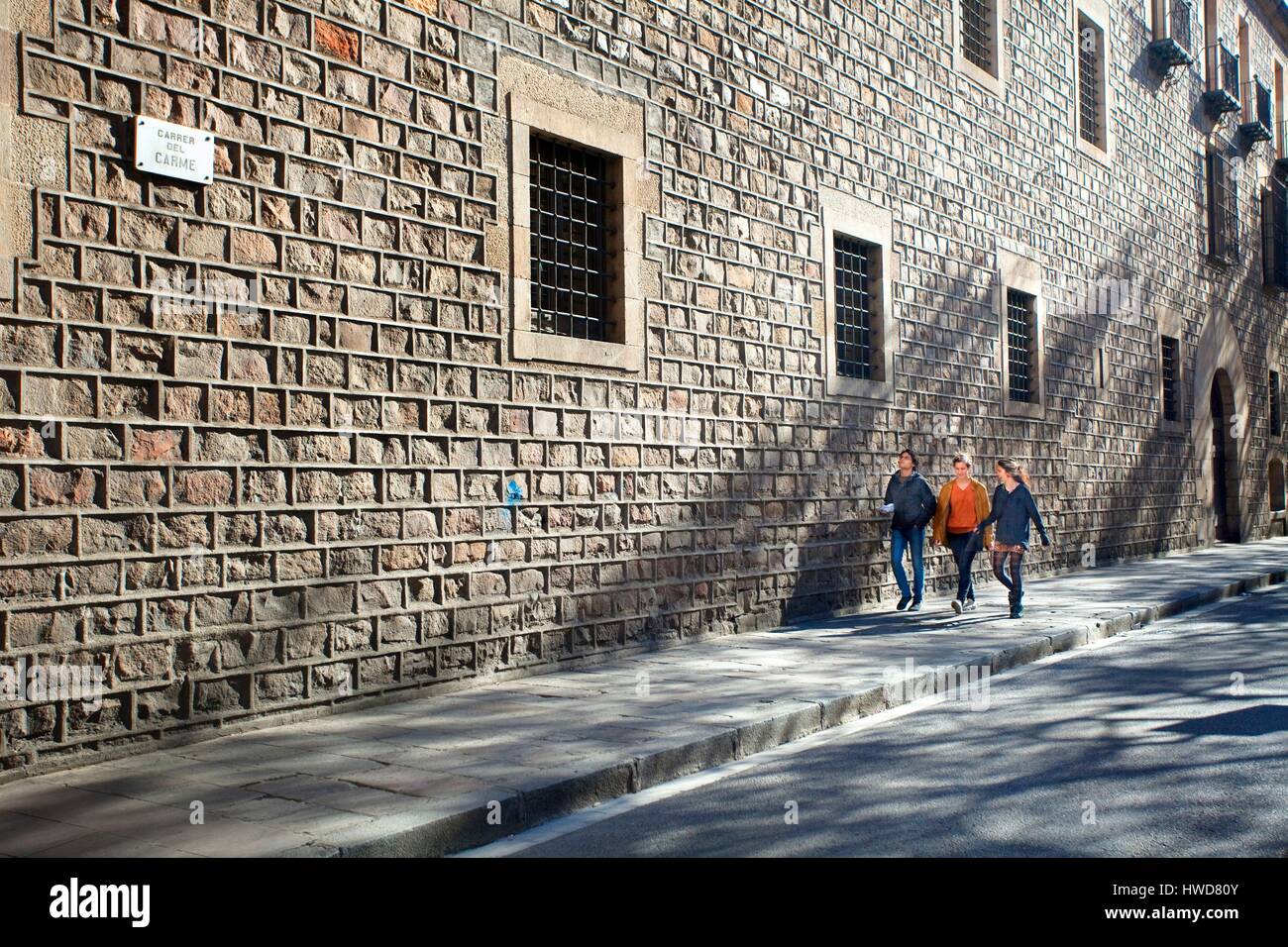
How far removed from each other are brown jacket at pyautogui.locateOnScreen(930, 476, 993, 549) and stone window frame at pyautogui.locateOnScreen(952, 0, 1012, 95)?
5.67 metres

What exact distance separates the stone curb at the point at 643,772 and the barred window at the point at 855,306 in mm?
3968

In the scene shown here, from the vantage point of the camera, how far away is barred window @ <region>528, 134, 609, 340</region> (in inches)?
331

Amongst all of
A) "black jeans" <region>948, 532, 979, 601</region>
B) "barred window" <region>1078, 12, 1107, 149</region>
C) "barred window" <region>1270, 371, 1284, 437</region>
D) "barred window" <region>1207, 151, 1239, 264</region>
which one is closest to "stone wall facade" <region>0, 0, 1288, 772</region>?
"black jeans" <region>948, 532, 979, 601</region>

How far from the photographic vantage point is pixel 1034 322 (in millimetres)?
15898

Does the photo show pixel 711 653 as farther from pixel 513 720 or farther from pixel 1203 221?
pixel 1203 221

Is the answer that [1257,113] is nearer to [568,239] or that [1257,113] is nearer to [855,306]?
[855,306]

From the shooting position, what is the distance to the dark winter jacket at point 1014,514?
1107 cm

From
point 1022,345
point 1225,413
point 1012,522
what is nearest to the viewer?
point 1012,522

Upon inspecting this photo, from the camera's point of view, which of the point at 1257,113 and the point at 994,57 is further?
the point at 1257,113

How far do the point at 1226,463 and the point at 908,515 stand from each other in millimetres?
15775

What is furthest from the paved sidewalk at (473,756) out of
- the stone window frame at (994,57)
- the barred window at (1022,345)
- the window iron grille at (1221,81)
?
the window iron grille at (1221,81)

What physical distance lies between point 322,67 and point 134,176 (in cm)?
145

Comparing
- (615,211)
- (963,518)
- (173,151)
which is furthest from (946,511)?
(173,151)

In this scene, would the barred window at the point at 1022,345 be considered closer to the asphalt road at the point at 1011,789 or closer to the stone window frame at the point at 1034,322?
the stone window frame at the point at 1034,322
